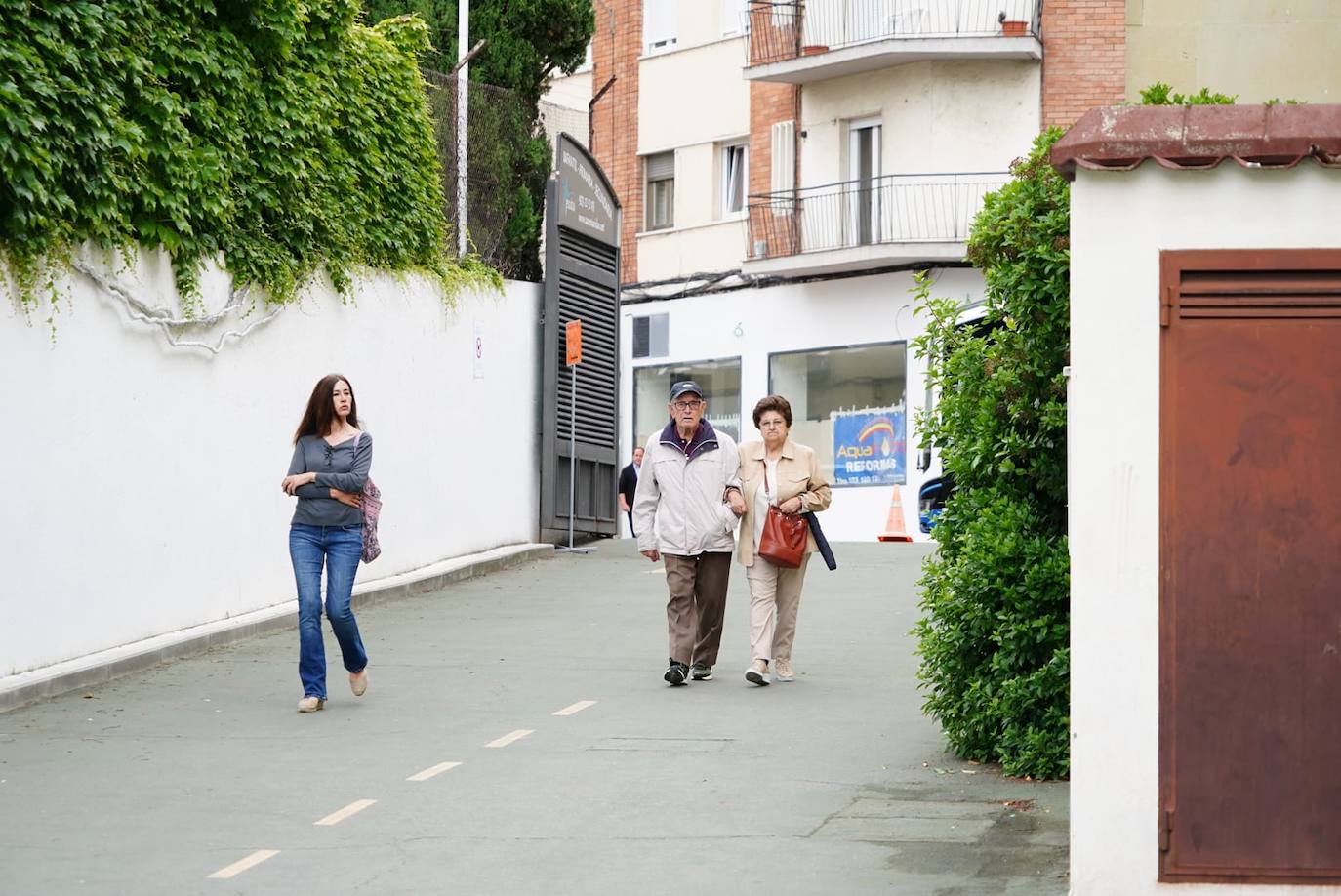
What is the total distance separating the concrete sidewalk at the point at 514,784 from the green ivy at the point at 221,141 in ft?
10.1

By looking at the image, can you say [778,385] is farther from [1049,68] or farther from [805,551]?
[805,551]

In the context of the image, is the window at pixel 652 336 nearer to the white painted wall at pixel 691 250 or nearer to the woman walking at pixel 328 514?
the white painted wall at pixel 691 250

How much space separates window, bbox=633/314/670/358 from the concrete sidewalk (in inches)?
860

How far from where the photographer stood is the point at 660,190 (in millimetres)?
37906

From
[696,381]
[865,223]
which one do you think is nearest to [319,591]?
[865,223]

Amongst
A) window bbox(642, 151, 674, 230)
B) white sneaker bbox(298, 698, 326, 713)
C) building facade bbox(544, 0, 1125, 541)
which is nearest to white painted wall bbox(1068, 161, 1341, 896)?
white sneaker bbox(298, 698, 326, 713)

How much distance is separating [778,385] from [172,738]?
24946mm

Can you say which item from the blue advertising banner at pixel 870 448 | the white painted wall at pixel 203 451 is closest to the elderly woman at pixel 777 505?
the white painted wall at pixel 203 451

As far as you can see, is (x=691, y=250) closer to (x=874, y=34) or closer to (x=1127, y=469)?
(x=874, y=34)

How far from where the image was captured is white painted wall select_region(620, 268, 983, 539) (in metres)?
33.1

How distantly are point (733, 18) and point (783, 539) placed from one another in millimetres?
24421

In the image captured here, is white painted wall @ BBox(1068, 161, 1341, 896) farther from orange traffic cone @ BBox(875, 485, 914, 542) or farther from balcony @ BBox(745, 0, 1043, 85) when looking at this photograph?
balcony @ BBox(745, 0, 1043, 85)

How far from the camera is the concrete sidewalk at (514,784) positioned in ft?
25.4

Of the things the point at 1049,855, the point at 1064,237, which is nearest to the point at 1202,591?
the point at 1049,855
